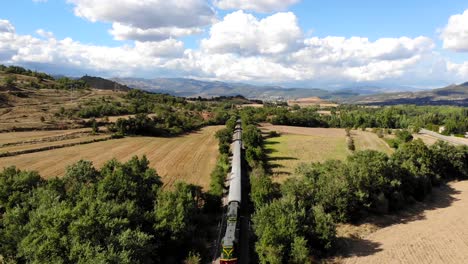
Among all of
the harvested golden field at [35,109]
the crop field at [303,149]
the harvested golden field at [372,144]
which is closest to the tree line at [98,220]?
the crop field at [303,149]

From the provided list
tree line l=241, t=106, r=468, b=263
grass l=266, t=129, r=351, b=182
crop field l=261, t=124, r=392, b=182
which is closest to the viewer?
tree line l=241, t=106, r=468, b=263

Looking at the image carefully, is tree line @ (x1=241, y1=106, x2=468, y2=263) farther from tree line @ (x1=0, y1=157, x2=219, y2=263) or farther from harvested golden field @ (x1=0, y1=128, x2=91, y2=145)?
harvested golden field @ (x1=0, y1=128, x2=91, y2=145)

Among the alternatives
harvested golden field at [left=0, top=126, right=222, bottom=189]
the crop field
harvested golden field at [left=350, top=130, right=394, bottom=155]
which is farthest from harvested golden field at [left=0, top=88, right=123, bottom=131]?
harvested golden field at [left=350, top=130, right=394, bottom=155]

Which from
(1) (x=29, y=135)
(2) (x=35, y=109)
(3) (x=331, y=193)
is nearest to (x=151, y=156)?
(1) (x=29, y=135)

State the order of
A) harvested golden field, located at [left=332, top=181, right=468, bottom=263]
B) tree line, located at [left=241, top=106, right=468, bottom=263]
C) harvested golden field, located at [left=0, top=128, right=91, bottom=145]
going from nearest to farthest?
1. tree line, located at [left=241, top=106, right=468, bottom=263]
2. harvested golden field, located at [left=332, top=181, right=468, bottom=263]
3. harvested golden field, located at [left=0, top=128, right=91, bottom=145]

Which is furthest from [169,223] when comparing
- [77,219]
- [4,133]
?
[4,133]

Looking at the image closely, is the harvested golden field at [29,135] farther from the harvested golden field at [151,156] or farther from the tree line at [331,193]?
the tree line at [331,193]

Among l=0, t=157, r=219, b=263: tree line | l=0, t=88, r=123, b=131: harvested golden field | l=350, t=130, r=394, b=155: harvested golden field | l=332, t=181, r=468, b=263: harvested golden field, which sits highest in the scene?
l=0, t=88, r=123, b=131: harvested golden field
